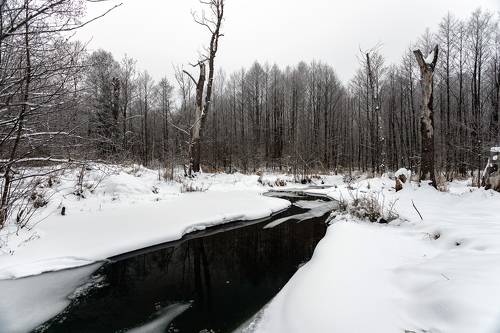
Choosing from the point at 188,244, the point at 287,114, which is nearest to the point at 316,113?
the point at 287,114

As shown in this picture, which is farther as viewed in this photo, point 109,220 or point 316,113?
point 316,113

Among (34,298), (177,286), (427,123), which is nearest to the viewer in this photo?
(34,298)

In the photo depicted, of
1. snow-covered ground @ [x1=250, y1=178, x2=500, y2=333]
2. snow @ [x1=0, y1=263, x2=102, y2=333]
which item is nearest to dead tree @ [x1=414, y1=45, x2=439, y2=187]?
snow-covered ground @ [x1=250, y1=178, x2=500, y2=333]

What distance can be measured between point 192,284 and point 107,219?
3.07 metres

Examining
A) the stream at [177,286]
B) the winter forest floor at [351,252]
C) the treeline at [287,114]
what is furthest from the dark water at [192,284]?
the treeline at [287,114]

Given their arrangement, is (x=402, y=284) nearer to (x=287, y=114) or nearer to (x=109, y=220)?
(x=109, y=220)

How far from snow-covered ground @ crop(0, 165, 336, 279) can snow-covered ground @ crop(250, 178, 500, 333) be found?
3198 millimetres

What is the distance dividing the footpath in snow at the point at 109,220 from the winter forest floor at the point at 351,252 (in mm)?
21

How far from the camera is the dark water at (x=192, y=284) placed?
2.96 meters

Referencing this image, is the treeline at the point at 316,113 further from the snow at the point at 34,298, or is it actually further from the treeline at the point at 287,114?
the snow at the point at 34,298

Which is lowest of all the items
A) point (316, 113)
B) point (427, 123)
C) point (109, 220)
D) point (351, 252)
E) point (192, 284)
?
point (192, 284)

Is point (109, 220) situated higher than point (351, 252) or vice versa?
point (109, 220)

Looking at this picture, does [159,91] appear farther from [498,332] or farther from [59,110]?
[498,332]

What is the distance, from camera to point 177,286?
153 inches
